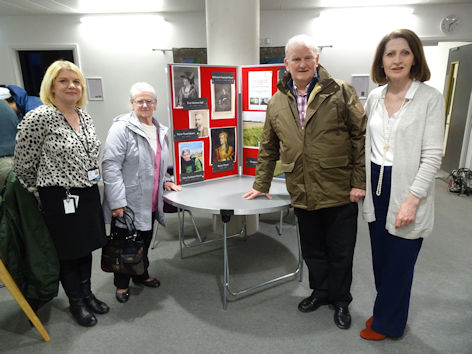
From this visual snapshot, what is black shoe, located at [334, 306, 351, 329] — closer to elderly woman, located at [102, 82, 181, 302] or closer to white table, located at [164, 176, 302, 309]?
white table, located at [164, 176, 302, 309]

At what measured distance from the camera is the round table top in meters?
2.01

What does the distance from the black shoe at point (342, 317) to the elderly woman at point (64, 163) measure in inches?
61.1

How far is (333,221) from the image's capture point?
195cm

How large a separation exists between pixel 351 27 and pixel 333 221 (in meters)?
4.42

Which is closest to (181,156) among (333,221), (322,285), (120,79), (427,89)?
(333,221)

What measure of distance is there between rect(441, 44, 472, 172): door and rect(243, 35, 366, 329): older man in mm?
4602

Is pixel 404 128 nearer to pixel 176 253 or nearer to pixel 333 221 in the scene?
pixel 333 221

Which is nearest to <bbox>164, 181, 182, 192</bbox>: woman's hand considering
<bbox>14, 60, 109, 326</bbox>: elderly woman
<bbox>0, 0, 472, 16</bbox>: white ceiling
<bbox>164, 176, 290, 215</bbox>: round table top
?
<bbox>164, 176, 290, 215</bbox>: round table top

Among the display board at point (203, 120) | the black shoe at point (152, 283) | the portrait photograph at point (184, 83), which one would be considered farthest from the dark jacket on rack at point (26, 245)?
the portrait photograph at point (184, 83)

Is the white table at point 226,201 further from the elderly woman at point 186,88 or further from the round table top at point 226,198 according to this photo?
the elderly woman at point 186,88

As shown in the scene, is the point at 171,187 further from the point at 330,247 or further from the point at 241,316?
the point at 330,247

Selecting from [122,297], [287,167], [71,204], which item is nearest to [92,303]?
[122,297]

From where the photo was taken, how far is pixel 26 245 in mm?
1918

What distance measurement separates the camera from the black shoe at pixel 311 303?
2227mm
